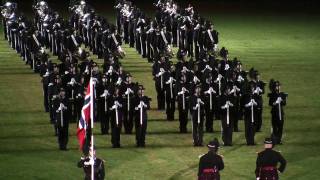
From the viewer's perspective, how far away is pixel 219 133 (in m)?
22.4

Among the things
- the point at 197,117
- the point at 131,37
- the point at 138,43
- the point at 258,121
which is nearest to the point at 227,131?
the point at 197,117

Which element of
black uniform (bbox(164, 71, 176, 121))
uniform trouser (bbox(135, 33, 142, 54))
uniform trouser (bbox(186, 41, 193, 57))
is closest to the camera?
black uniform (bbox(164, 71, 176, 121))

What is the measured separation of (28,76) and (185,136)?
9.63m

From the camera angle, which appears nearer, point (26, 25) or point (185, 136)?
point (185, 136)

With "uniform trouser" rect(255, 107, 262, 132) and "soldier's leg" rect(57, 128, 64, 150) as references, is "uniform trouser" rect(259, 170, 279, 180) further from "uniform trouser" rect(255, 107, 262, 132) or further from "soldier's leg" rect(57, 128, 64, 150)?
"soldier's leg" rect(57, 128, 64, 150)

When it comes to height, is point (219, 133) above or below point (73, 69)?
below

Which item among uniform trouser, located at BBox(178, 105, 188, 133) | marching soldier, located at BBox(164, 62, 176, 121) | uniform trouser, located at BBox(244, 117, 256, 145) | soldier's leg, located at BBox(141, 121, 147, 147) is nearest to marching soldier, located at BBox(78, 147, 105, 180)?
soldier's leg, located at BBox(141, 121, 147, 147)

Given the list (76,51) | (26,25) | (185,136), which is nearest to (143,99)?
(185,136)

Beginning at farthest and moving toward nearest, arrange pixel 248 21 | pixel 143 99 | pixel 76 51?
pixel 248 21 → pixel 76 51 → pixel 143 99

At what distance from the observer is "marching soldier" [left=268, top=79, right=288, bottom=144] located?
21.1 m

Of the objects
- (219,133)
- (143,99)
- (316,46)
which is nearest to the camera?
(143,99)

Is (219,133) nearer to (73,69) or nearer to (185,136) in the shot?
(185,136)

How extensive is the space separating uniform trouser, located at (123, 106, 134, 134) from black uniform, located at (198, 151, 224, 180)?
6.00 metres

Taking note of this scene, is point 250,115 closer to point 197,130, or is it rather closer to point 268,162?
point 197,130
